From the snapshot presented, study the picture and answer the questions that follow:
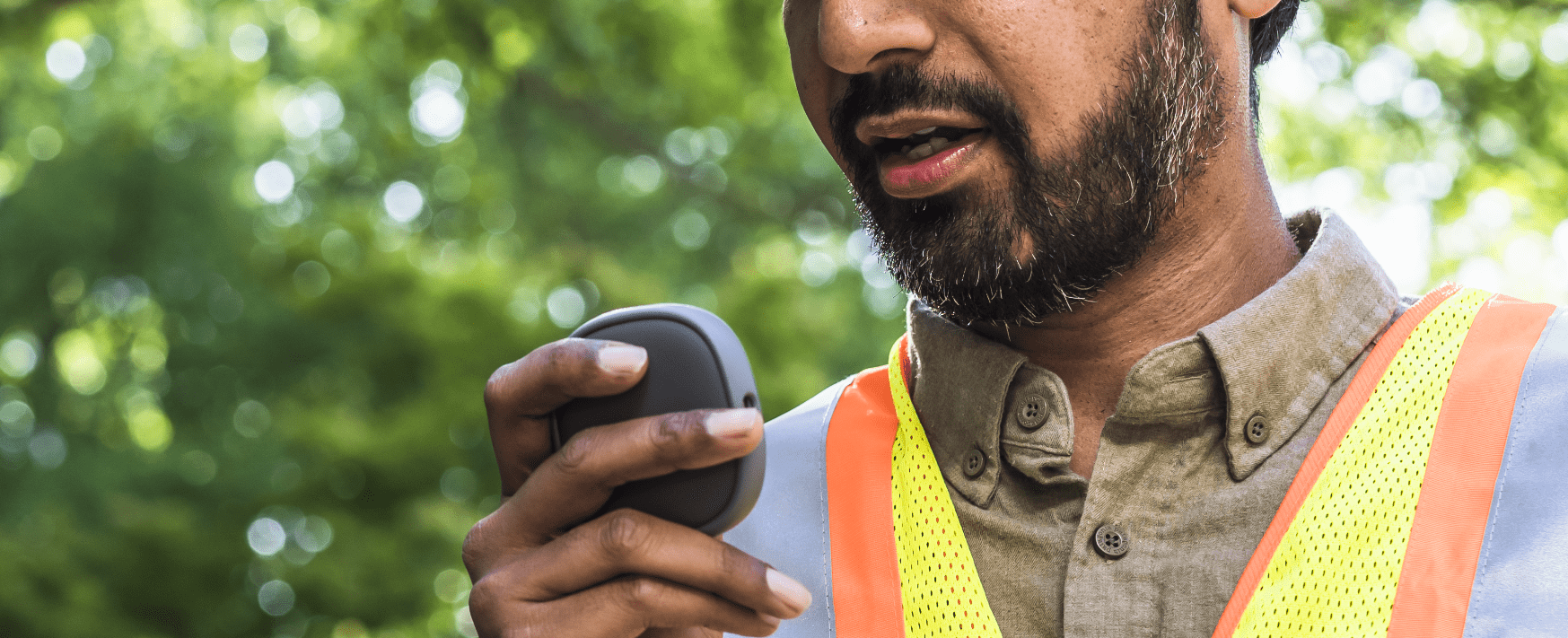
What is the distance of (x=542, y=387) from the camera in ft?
3.68

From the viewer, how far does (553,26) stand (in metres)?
5.41

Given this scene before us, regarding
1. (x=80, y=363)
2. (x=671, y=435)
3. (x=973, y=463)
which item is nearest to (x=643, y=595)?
(x=671, y=435)

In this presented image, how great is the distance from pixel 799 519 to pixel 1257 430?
0.55m

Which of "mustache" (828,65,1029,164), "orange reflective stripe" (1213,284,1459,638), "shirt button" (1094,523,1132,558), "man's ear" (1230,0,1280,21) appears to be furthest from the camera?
"man's ear" (1230,0,1280,21)

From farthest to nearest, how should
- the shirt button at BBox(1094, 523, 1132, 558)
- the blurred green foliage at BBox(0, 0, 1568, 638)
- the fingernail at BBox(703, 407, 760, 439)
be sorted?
the blurred green foliage at BBox(0, 0, 1568, 638) → the shirt button at BBox(1094, 523, 1132, 558) → the fingernail at BBox(703, 407, 760, 439)

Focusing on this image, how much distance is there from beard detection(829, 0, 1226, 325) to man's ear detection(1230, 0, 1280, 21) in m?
0.11

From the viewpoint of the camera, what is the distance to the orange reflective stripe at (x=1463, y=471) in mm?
1089

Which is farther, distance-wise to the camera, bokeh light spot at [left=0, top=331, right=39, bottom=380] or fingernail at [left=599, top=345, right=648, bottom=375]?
bokeh light spot at [left=0, top=331, right=39, bottom=380]

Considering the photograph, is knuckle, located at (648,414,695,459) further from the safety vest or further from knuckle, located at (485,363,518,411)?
the safety vest

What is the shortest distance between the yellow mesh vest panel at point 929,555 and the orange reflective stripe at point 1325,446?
244mm

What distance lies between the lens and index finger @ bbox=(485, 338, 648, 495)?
1082 millimetres

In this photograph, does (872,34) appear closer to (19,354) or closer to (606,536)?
(606,536)

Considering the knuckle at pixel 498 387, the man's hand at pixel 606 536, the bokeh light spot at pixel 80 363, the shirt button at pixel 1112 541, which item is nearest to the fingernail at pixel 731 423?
the man's hand at pixel 606 536

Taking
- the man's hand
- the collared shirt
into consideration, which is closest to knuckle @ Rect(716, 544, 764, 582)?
the man's hand
